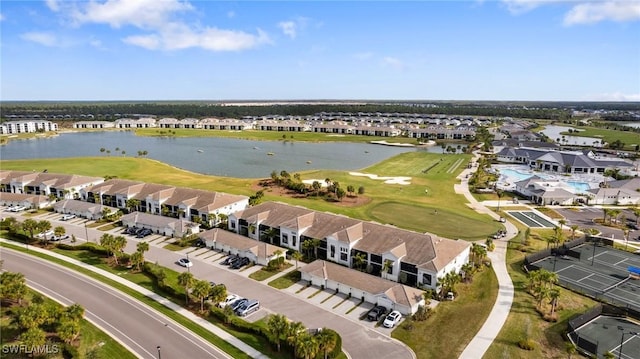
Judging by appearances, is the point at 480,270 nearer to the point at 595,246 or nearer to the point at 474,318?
the point at 474,318

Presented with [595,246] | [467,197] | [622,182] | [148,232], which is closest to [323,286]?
[148,232]

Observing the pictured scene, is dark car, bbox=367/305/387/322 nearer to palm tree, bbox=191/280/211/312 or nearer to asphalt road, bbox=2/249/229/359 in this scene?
asphalt road, bbox=2/249/229/359

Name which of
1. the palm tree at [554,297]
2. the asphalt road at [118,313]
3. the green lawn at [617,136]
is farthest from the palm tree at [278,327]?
the green lawn at [617,136]

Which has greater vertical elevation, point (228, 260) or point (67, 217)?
point (67, 217)

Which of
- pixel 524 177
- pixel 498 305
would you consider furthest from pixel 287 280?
pixel 524 177

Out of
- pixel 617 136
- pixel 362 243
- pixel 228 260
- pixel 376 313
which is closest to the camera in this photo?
pixel 376 313

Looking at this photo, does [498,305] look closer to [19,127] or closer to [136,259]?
[136,259]
